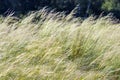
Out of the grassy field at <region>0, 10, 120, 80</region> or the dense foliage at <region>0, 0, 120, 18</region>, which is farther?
the dense foliage at <region>0, 0, 120, 18</region>

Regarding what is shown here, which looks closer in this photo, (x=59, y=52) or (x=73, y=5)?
(x=59, y=52)

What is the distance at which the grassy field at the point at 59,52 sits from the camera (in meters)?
3.42

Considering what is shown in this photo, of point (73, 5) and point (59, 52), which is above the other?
point (73, 5)

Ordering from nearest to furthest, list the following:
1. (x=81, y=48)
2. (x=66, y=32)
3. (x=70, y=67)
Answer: (x=70, y=67) < (x=81, y=48) < (x=66, y=32)

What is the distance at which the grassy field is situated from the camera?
3.42m

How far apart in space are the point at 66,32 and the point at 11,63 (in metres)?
1.64

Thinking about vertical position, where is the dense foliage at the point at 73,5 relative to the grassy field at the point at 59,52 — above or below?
above

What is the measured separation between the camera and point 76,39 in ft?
15.2

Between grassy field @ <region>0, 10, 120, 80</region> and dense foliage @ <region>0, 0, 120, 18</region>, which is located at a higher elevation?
dense foliage @ <region>0, 0, 120, 18</region>

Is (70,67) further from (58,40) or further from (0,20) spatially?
(0,20)

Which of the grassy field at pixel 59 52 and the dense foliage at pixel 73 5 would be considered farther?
the dense foliage at pixel 73 5

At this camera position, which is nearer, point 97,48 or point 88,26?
point 97,48

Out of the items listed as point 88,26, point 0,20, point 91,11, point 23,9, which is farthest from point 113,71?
point 91,11

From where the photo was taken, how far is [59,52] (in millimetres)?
4102
